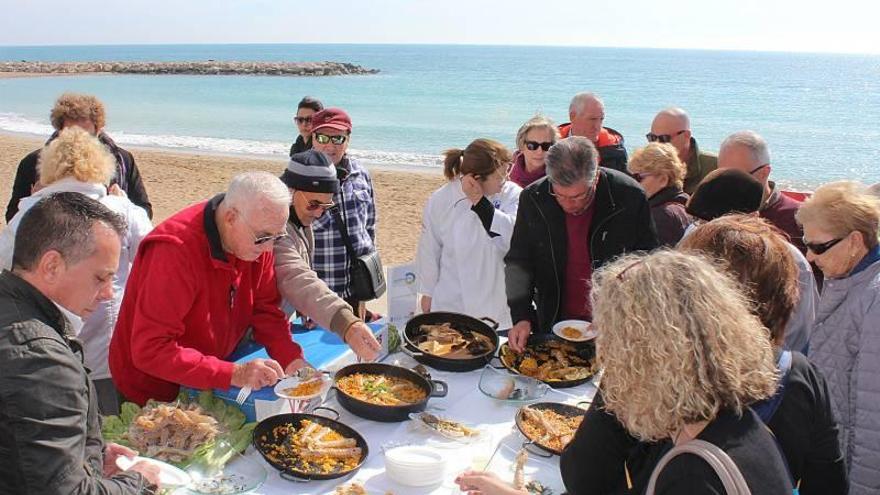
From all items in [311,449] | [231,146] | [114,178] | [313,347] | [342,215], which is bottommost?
[231,146]

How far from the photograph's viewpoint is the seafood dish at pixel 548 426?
2197 mm

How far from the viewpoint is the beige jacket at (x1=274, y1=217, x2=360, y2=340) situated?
2916 mm

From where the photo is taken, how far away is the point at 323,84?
52.6 m

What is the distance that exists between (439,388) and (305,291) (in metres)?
0.77

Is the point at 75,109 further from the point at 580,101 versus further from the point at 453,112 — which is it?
the point at 453,112

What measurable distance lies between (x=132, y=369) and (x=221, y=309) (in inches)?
15.8

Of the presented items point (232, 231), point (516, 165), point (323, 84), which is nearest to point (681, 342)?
point (232, 231)

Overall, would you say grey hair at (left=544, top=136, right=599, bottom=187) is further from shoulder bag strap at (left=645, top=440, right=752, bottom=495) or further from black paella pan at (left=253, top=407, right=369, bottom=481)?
shoulder bag strap at (left=645, top=440, right=752, bottom=495)

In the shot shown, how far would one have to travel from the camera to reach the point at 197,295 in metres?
2.50

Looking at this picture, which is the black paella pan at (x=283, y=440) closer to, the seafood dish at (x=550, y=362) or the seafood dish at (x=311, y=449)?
the seafood dish at (x=311, y=449)

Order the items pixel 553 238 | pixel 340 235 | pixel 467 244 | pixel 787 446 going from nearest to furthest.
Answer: pixel 787 446, pixel 553 238, pixel 467 244, pixel 340 235

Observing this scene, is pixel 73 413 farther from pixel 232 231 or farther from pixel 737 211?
pixel 737 211

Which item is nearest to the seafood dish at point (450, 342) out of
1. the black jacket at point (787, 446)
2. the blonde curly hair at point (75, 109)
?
the black jacket at point (787, 446)

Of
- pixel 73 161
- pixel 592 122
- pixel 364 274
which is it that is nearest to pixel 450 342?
pixel 364 274
